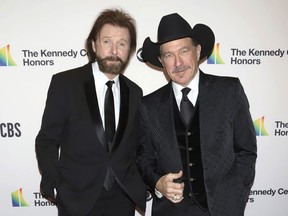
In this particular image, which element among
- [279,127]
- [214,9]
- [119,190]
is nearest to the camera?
[119,190]

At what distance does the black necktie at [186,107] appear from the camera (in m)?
1.63

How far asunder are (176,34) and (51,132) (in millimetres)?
983

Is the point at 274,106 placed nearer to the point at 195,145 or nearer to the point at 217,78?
the point at 217,78

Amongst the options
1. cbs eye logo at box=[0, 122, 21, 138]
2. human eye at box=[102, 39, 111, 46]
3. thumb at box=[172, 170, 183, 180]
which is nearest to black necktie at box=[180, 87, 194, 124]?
thumb at box=[172, 170, 183, 180]

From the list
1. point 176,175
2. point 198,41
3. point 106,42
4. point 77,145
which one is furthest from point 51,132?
point 198,41

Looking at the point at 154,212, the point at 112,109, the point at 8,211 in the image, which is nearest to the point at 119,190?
the point at 154,212

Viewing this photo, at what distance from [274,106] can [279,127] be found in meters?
0.19

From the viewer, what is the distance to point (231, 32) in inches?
90.8

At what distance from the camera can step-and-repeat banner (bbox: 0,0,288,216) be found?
7.30 feet

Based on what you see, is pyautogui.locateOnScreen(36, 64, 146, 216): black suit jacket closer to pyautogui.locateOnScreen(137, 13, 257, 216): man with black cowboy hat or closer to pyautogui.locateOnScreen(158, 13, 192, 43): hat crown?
pyautogui.locateOnScreen(137, 13, 257, 216): man with black cowboy hat

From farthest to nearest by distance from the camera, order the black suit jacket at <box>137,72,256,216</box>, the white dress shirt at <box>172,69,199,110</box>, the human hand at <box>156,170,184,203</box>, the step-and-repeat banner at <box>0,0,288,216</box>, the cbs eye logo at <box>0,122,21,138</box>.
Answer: the cbs eye logo at <box>0,122,21,138</box> < the step-and-repeat banner at <box>0,0,288,216</box> < the white dress shirt at <box>172,69,199,110</box> < the black suit jacket at <box>137,72,256,216</box> < the human hand at <box>156,170,184,203</box>

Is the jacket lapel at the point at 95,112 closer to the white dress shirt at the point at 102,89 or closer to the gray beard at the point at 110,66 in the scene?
the white dress shirt at the point at 102,89

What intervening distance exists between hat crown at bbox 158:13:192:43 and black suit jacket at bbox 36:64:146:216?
0.52 metres

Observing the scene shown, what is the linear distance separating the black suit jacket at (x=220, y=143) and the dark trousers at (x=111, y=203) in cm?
30
